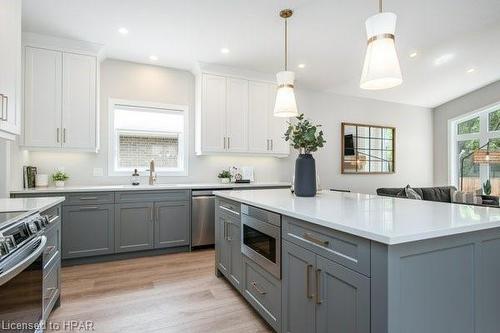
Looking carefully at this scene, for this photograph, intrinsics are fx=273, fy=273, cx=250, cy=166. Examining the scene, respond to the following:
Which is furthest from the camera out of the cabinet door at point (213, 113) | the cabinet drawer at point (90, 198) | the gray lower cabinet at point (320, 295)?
the cabinet door at point (213, 113)

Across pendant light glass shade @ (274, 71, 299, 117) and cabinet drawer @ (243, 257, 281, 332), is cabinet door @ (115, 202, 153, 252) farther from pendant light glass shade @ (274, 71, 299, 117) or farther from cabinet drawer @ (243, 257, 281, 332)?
pendant light glass shade @ (274, 71, 299, 117)

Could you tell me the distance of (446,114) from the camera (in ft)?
22.6

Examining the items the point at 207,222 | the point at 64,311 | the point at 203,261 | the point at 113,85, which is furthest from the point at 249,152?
the point at 64,311

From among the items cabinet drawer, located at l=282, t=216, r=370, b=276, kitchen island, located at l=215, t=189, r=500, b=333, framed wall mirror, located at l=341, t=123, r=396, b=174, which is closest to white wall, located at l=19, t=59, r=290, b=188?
framed wall mirror, located at l=341, t=123, r=396, b=174

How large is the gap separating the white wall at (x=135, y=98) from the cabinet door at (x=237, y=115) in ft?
1.34

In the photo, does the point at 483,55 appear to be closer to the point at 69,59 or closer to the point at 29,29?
the point at 69,59

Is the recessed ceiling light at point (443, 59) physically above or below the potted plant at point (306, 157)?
above

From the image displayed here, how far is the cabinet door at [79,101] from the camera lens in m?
3.48

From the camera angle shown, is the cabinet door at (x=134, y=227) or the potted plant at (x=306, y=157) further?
the cabinet door at (x=134, y=227)

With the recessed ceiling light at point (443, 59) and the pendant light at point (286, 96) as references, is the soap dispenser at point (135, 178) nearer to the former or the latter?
the pendant light at point (286, 96)

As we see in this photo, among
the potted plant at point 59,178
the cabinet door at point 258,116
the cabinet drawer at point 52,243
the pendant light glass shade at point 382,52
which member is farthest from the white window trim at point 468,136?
the potted plant at point 59,178

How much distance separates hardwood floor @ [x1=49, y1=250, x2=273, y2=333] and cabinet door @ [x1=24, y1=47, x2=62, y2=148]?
1.64 metres

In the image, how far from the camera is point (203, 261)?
11.5ft

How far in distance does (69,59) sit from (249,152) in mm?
2805
